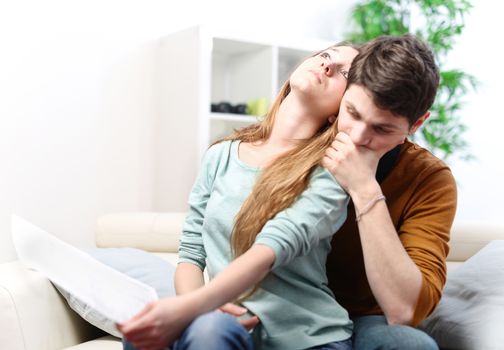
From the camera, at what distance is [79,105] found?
302cm

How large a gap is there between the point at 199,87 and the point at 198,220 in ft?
5.25

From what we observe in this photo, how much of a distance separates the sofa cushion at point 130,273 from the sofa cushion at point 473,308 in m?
0.66

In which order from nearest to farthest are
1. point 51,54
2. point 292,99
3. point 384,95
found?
point 384,95 < point 292,99 < point 51,54

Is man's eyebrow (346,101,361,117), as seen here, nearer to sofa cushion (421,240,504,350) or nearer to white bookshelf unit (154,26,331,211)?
sofa cushion (421,240,504,350)

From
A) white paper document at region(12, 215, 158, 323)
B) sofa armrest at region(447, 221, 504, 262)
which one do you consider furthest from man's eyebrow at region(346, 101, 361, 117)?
sofa armrest at region(447, 221, 504, 262)

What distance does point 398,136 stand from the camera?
1.37 metres

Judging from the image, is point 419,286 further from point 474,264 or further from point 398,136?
point 474,264

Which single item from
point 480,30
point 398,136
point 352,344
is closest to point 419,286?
point 352,344

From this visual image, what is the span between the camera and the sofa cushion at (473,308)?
160 cm

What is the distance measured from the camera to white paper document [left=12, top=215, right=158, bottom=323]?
1073 mm

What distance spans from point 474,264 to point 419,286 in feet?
1.88

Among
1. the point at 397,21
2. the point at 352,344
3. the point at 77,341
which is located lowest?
the point at 77,341

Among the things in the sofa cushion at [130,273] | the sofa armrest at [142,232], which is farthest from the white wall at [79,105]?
the sofa cushion at [130,273]

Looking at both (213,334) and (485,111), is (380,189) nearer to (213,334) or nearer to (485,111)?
(213,334)
